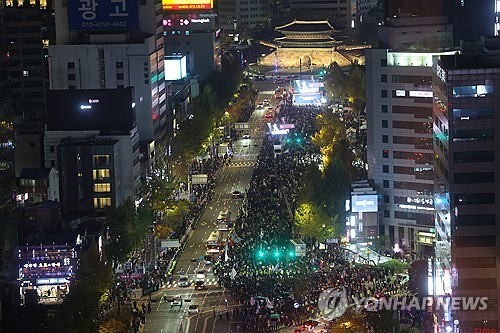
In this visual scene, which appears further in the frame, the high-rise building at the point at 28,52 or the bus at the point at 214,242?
the high-rise building at the point at 28,52

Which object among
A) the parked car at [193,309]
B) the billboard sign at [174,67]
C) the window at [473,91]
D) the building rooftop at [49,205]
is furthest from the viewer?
→ the billboard sign at [174,67]

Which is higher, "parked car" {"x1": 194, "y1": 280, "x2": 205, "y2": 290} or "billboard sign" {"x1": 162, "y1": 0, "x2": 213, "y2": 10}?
"billboard sign" {"x1": 162, "y1": 0, "x2": 213, "y2": 10}

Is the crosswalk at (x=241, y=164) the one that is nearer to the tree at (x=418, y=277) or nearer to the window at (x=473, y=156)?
the tree at (x=418, y=277)

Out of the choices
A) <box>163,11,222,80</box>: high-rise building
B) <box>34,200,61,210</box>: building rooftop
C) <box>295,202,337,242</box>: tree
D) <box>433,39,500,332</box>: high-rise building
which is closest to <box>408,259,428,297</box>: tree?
<box>433,39,500,332</box>: high-rise building

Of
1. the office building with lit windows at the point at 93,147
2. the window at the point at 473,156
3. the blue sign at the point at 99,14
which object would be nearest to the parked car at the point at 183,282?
the office building with lit windows at the point at 93,147

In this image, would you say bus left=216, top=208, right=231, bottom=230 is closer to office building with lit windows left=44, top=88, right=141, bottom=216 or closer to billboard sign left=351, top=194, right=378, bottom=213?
office building with lit windows left=44, top=88, right=141, bottom=216

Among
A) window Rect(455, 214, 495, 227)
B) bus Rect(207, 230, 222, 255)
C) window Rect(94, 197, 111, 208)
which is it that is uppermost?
window Rect(455, 214, 495, 227)

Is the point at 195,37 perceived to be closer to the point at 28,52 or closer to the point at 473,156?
the point at 28,52
